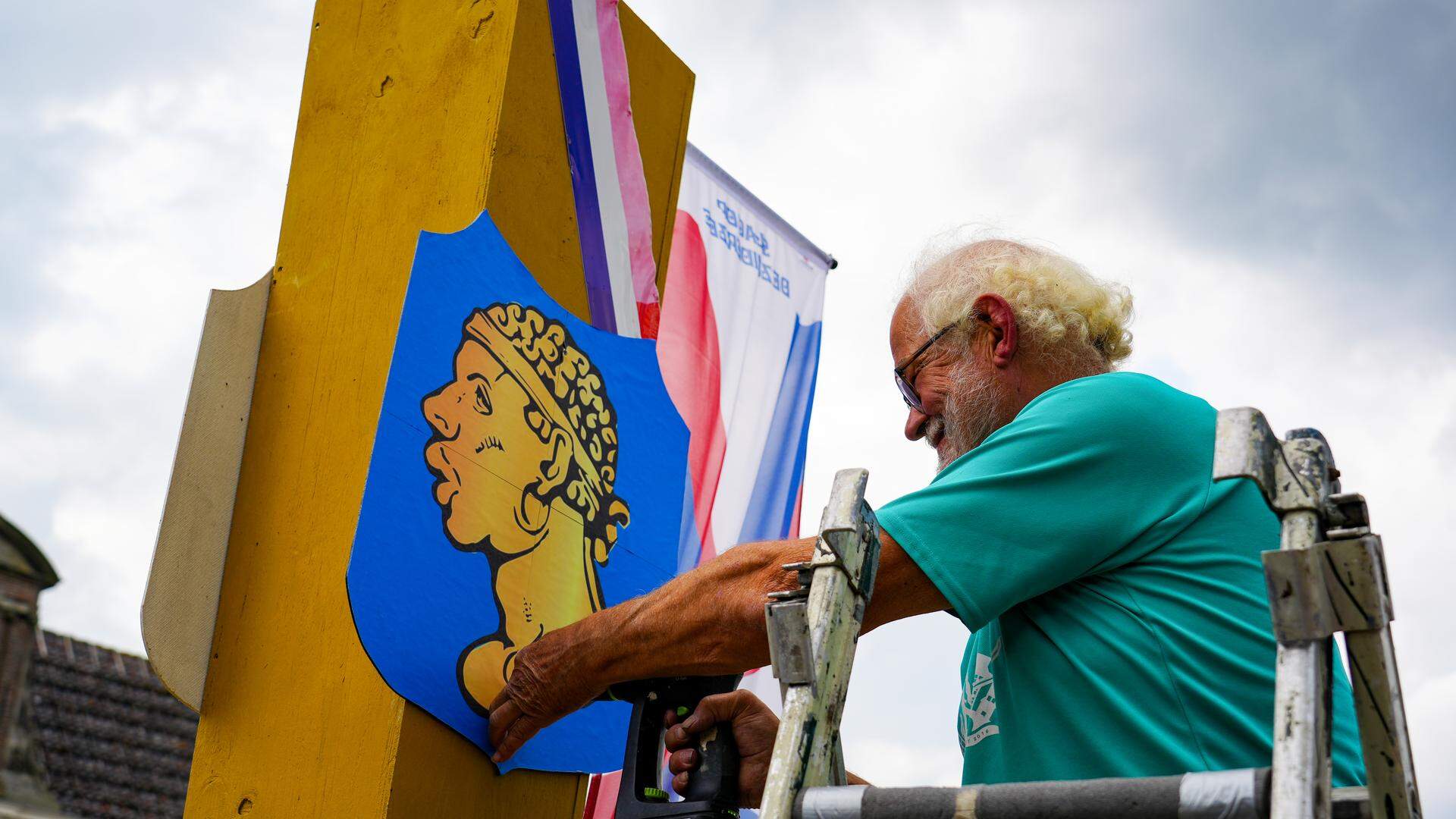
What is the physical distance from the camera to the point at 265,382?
2.06m

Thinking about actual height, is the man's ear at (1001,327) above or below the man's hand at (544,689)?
above

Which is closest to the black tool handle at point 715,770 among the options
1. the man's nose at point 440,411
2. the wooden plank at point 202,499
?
the man's nose at point 440,411

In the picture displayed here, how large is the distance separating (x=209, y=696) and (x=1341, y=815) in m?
1.55

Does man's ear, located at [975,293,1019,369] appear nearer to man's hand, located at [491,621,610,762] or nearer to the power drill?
the power drill

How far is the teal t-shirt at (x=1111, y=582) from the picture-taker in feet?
5.10

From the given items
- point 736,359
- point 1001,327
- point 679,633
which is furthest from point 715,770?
point 736,359

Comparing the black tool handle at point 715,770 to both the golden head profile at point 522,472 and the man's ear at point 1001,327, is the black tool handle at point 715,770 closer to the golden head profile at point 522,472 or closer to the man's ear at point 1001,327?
the golden head profile at point 522,472

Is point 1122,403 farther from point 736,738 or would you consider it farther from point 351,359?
point 351,359

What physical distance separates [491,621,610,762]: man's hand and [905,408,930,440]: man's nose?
0.82 metres

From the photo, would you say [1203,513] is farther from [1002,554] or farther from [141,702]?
[141,702]

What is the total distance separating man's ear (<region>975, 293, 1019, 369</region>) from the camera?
7.18 ft

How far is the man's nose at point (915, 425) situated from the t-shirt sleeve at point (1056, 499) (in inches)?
24.3

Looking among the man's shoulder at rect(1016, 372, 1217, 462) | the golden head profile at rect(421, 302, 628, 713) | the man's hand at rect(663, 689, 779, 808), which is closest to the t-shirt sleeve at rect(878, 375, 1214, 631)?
the man's shoulder at rect(1016, 372, 1217, 462)

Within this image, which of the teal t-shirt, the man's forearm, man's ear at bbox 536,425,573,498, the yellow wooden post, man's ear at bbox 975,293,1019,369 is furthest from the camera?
man's ear at bbox 975,293,1019,369
